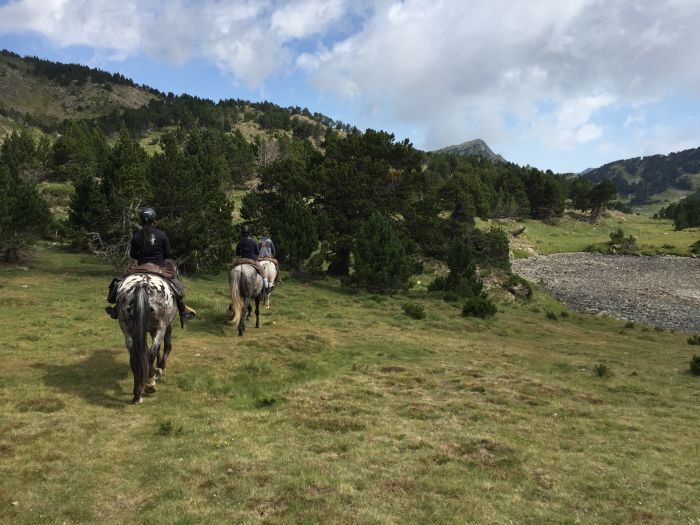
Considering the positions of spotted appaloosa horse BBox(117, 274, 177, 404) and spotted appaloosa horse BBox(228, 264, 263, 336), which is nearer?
spotted appaloosa horse BBox(117, 274, 177, 404)

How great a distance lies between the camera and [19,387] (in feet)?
36.0

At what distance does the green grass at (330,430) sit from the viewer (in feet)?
22.6

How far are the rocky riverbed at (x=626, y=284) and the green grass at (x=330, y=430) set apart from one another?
22230 mm

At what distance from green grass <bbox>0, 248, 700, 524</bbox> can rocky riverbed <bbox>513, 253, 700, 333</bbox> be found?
2223cm

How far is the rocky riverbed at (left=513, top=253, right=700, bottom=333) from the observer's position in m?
39.8

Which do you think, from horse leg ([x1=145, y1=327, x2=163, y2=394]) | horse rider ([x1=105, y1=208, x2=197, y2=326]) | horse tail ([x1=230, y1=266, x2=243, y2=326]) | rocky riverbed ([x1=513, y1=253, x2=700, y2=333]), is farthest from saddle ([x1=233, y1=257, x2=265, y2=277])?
rocky riverbed ([x1=513, y1=253, x2=700, y2=333])

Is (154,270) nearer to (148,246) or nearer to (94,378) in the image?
(148,246)

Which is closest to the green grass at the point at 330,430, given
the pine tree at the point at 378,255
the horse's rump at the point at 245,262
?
the horse's rump at the point at 245,262

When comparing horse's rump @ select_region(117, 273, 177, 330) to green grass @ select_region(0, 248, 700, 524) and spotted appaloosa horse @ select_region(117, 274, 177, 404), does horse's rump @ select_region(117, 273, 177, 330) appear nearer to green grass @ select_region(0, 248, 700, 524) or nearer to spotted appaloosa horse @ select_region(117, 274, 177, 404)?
spotted appaloosa horse @ select_region(117, 274, 177, 404)

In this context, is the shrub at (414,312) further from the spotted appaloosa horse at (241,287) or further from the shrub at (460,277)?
the spotted appaloosa horse at (241,287)

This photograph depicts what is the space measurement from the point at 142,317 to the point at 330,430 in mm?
4913

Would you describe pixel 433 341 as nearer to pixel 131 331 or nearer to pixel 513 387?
pixel 513 387

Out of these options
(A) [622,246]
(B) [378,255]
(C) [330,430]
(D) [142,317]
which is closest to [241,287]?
(D) [142,317]

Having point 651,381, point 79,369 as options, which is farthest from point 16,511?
point 651,381
